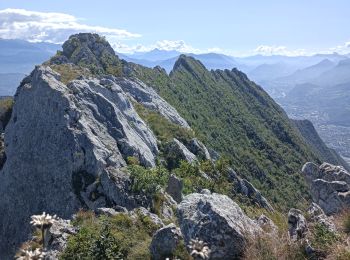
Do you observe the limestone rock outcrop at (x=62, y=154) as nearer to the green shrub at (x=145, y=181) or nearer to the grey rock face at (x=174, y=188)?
the green shrub at (x=145, y=181)

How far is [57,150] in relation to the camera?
1939 inches

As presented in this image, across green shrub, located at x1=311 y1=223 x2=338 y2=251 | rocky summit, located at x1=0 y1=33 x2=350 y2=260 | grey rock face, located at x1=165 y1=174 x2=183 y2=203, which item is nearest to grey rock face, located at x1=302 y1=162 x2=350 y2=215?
rocky summit, located at x1=0 y1=33 x2=350 y2=260

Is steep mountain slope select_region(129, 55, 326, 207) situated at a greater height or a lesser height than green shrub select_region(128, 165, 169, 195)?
lesser

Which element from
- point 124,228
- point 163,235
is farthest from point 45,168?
point 163,235

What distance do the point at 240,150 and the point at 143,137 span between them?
80.0 m

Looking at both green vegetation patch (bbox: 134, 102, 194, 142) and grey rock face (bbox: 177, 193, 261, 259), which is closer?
grey rock face (bbox: 177, 193, 261, 259)

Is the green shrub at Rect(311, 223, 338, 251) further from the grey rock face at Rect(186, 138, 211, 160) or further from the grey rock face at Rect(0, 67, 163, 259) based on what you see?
the grey rock face at Rect(186, 138, 211, 160)

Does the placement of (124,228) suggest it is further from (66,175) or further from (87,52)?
(87,52)

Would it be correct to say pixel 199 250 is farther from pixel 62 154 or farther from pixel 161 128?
pixel 161 128

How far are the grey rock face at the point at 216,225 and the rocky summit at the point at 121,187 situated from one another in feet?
0.15

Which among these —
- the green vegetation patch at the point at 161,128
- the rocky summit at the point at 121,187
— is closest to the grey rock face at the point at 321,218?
the rocky summit at the point at 121,187

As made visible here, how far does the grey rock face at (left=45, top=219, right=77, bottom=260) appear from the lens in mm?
20734

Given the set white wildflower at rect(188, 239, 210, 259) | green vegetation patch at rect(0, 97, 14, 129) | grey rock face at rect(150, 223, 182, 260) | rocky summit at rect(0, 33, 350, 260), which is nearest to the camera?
white wildflower at rect(188, 239, 210, 259)

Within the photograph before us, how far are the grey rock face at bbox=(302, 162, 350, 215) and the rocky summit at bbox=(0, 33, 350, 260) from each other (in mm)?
65
